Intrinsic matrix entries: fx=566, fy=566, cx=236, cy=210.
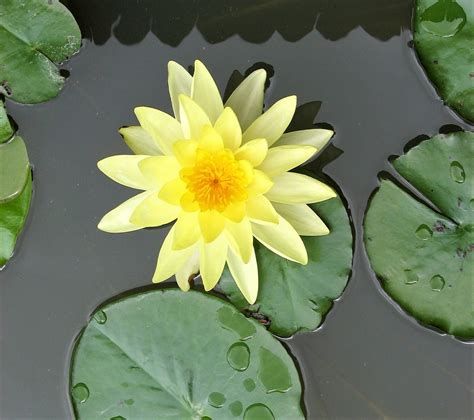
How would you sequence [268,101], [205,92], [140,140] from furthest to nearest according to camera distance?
[268,101], [140,140], [205,92]

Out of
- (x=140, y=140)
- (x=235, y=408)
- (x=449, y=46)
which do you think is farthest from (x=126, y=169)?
(x=449, y=46)

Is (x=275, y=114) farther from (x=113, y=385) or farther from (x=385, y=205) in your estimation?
(x=113, y=385)

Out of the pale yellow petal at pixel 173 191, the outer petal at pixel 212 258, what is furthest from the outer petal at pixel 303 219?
the pale yellow petal at pixel 173 191

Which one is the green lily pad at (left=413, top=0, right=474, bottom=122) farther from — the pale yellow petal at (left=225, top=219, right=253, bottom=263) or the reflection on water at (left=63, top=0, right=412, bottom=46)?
the pale yellow petal at (left=225, top=219, right=253, bottom=263)

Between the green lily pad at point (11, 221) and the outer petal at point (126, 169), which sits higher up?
the outer petal at point (126, 169)

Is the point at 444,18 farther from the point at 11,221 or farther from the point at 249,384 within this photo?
the point at 11,221

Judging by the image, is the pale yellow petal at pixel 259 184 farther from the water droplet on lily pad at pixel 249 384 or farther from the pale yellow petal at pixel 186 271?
the water droplet on lily pad at pixel 249 384
